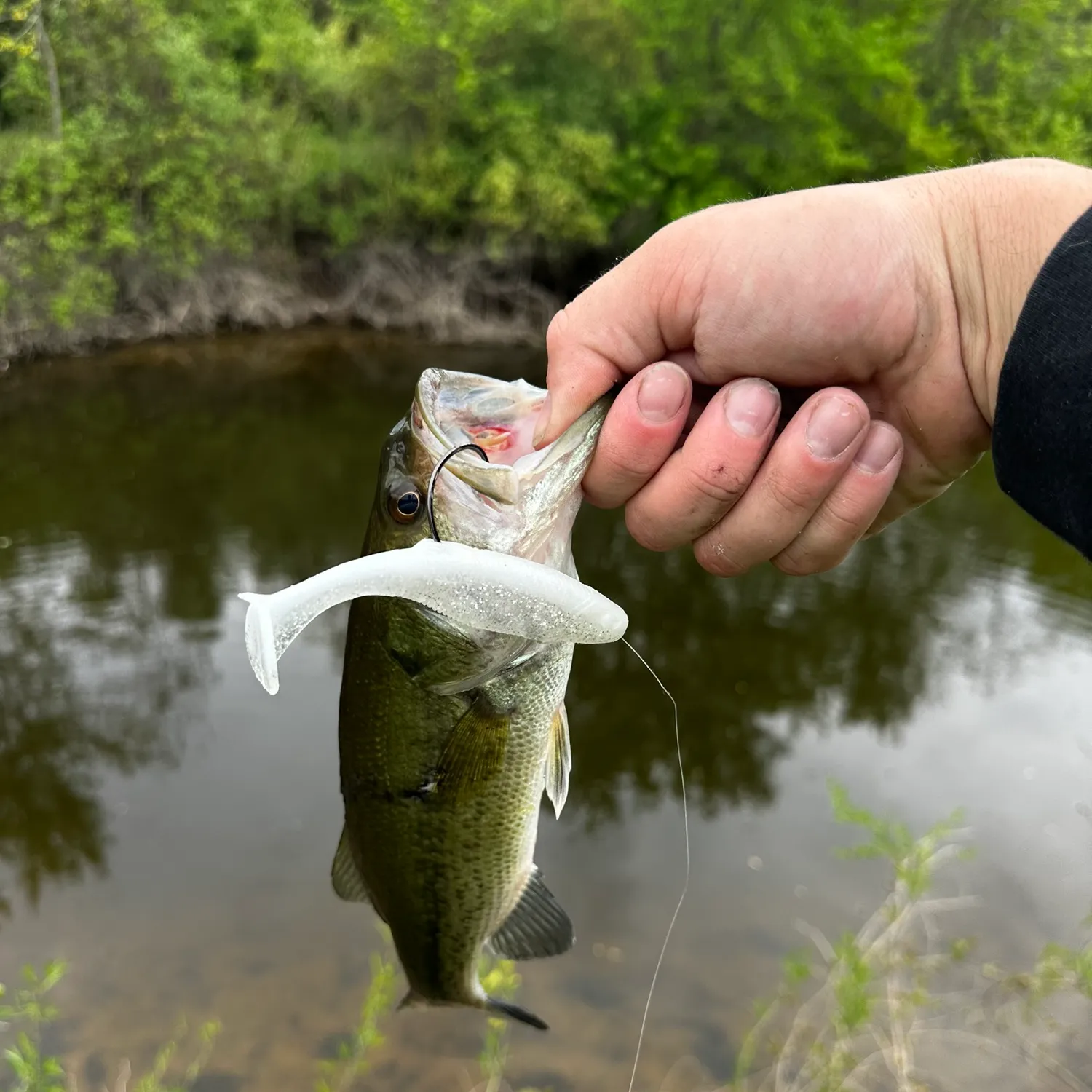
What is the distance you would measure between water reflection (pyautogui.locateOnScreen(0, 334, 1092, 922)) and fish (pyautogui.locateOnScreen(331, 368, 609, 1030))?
4022 millimetres

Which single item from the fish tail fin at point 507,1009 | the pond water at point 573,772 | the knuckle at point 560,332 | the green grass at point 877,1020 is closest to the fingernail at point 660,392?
the knuckle at point 560,332

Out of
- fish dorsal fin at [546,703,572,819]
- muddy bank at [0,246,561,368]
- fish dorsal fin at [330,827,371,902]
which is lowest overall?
muddy bank at [0,246,561,368]

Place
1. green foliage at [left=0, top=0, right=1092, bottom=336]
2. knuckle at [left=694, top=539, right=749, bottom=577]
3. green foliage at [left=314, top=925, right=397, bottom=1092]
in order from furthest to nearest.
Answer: green foliage at [left=0, top=0, right=1092, bottom=336] → green foliage at [left=314, top=925, right=397, bottom=1092] → knuckle at [left=694, top=539, right=749, bottom=577]

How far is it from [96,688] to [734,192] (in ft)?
61.3

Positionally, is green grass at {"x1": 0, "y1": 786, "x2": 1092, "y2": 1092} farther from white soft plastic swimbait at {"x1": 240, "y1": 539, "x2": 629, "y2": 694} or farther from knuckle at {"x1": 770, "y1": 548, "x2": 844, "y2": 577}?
white soft plastic swimbait at {"x1": 240, "y1": 539, "x2": 629, "y2": 694}

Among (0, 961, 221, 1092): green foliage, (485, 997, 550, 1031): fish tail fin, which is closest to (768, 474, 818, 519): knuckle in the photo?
(485, 997, 550, 1031): fish tail fin

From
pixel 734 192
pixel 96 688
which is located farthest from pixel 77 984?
pixel 734 192

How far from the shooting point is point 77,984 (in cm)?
429

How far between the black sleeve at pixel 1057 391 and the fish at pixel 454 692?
84cm

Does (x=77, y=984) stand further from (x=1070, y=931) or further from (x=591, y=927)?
(x=1070, y=931)

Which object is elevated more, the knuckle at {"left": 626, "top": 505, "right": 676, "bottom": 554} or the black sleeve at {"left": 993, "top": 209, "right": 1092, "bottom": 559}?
the black sleeve at {"left": 993, "top": 209, "right": 1092, "bottom": 559}

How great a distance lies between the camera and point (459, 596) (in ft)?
4.85

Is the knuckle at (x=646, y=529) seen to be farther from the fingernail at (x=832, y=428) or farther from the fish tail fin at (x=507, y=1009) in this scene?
the fish tail fin at (x=507, y=1009)

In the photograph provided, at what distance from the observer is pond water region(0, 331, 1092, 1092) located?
4.27 m
